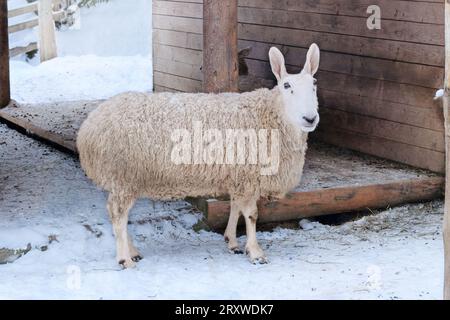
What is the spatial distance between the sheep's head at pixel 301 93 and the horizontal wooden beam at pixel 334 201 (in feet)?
4.15

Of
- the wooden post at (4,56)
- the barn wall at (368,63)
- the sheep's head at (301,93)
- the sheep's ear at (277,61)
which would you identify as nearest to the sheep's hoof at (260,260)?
the sheep's head at (301,93)

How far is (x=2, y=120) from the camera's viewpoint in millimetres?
11203

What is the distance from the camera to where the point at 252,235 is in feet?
20.4

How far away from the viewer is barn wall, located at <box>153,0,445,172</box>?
765 centimetres

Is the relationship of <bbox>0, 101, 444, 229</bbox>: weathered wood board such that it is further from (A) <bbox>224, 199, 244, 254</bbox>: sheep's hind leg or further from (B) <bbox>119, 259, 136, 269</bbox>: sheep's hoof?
(B) <bbox>119, 259, 136, 269</bbox>: sheep's hoof

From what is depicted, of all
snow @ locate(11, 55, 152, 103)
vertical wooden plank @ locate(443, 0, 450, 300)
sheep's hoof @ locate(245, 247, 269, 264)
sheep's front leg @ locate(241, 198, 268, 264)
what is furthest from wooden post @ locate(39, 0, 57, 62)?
vertical wooden plank @ locate(443, 0, 450, 300)

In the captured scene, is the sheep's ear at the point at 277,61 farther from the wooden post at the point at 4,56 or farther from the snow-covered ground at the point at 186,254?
the wooden post at the point at 4,56

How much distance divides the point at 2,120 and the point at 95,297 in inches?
259

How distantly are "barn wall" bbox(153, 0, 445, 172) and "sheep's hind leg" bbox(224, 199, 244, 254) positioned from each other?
2425mm

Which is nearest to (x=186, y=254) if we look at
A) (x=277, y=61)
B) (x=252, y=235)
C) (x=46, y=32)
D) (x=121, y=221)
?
(x=252, y=235)
